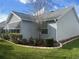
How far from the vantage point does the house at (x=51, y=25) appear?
3247 cm

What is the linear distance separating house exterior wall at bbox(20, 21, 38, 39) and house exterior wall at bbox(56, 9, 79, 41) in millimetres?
6057

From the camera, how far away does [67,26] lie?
34188mm

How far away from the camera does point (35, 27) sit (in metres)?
36.2

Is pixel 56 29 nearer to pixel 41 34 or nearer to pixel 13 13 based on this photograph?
pixel 41 34

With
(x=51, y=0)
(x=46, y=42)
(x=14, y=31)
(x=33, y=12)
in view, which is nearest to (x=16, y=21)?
(x=14, y=31)

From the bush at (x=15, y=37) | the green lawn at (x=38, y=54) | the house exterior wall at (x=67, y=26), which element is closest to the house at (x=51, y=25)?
the house exterior wall at (x=67, y=26)

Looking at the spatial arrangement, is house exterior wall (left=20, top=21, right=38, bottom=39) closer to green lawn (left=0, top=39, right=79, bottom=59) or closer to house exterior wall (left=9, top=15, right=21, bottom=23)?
house exterior wall (left=9, top=15, right=21, bottom=23)

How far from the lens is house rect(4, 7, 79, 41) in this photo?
32.5 metres

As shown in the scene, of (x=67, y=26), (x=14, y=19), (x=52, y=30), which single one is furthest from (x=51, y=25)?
(x=14, y=19)

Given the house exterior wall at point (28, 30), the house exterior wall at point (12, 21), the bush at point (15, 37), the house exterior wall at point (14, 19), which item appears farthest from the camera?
the house exterior wall at point (12, 21)

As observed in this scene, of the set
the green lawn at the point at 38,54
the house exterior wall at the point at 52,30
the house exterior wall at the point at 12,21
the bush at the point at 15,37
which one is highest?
the house exterior wall at the point at 12,21

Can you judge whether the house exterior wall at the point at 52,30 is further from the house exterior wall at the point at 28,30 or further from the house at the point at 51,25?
the house exterior wall at the point at 28,30

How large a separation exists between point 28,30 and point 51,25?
509cm

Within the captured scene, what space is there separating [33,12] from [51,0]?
16.4 ft
